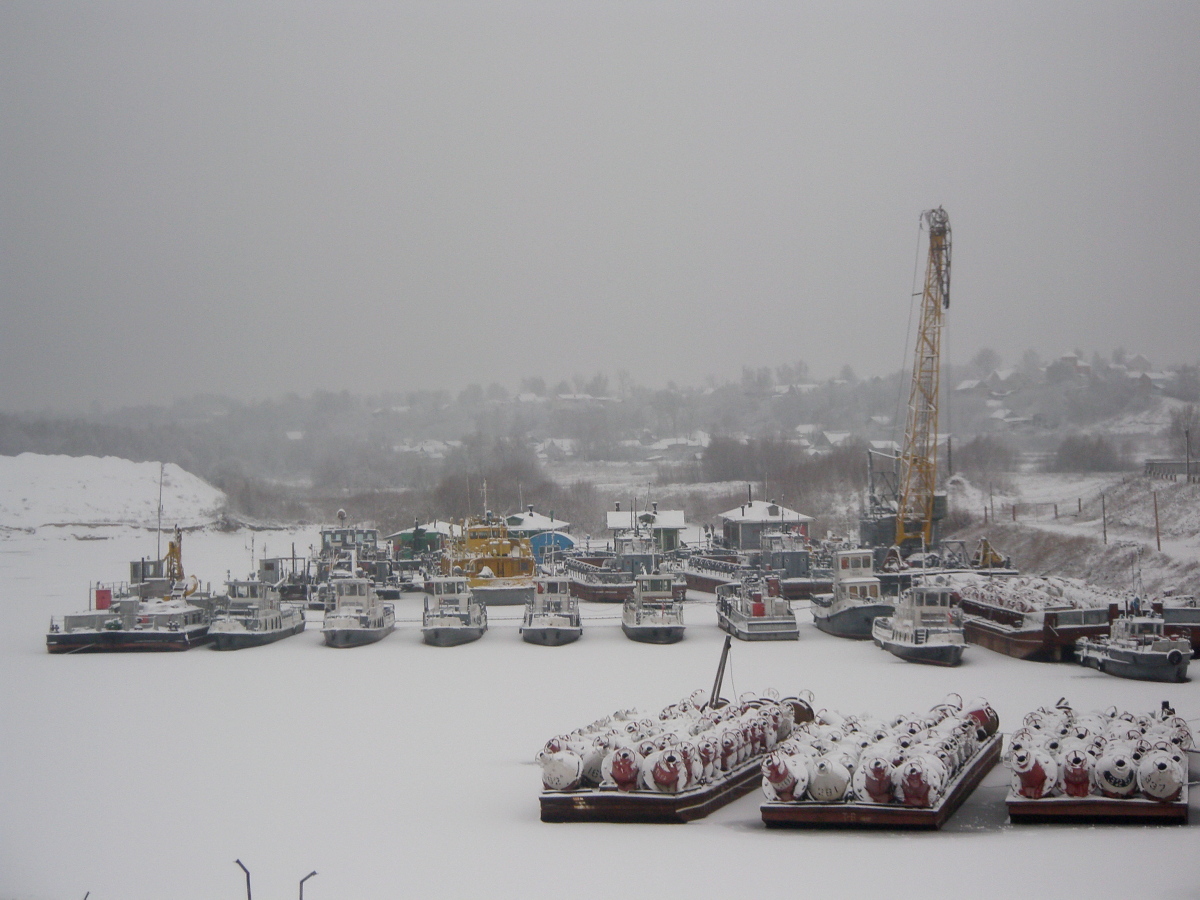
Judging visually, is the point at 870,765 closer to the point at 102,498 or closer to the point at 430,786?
the point at 430,786

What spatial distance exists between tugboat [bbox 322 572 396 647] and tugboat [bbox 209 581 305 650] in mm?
1044

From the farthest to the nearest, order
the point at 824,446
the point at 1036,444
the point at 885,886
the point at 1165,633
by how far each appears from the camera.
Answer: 1. the point at 824,446
2. the point at 1036,444
3. the point at 1165,633
4. the point at 885,886

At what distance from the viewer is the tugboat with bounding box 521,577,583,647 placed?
20.8 m

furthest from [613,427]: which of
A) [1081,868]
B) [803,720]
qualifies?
[1081,868]

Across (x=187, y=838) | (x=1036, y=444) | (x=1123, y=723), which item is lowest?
(x=187, y=838)

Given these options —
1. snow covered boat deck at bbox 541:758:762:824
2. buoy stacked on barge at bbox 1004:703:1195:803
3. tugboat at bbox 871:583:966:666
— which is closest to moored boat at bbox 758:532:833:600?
tugboat at bbox 871:583:966:666

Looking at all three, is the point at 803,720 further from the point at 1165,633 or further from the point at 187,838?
the point at 1165,633

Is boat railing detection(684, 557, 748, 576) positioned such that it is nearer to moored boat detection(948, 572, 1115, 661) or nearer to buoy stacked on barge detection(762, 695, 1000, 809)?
moored boat detection(948, 572, 1115, 661)

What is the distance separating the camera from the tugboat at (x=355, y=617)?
2094 cm

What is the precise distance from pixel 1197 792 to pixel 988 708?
242cm

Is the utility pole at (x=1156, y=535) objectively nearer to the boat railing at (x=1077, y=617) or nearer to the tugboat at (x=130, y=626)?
the boat railing at (x=1077, y=617)

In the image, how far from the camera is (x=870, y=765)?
905 cm

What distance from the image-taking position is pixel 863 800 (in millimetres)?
9055

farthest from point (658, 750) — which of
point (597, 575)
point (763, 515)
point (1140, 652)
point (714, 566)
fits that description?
point (763, 515)
